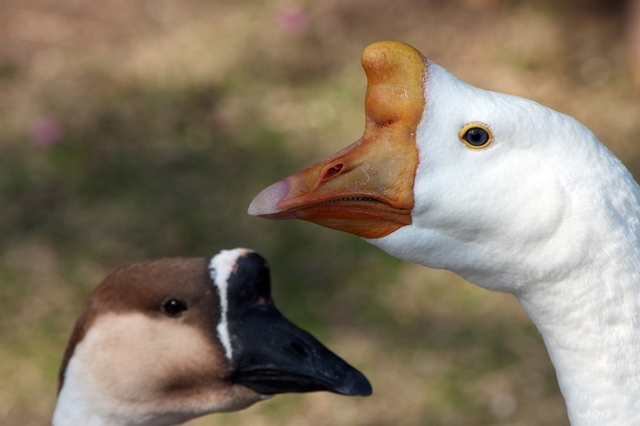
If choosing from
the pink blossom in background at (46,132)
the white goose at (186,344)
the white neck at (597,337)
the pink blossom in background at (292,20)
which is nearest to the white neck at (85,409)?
the white goose at (186,344)

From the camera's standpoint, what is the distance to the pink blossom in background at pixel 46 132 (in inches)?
181

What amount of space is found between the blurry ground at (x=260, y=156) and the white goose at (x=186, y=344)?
4.89ft

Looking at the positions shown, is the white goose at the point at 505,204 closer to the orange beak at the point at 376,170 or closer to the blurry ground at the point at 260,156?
the orange beak at the point at 376,170

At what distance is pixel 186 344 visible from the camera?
2039mm

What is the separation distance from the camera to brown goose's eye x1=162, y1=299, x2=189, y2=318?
2.03 m

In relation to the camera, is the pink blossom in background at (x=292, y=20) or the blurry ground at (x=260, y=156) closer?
the blurry ground at (x=260, y=156)

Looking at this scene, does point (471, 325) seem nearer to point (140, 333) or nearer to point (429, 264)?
point (140, 333)

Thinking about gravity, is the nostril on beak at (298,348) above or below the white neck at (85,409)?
above

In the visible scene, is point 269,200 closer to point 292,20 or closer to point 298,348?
point 298,348

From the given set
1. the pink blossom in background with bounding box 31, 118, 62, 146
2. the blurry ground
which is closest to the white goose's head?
the blurry ground

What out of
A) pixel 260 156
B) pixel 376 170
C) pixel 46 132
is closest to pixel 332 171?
pixel 376 170

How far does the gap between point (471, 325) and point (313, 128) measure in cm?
151

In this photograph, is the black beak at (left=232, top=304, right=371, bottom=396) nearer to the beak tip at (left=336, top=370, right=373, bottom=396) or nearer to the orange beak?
the beak tip at (left=336, top=370, right=373, bottom=396)

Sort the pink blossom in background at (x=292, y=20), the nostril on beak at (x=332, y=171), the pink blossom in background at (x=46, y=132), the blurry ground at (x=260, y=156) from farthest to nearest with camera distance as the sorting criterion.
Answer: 1. the pink blossom in background at (x=292, y=20)
2. the pink blossom in background at (x=46, y=132)
3. the blurry ground at (x=260, y=156)
4. the nostril on beak at (x=332, y=171)
